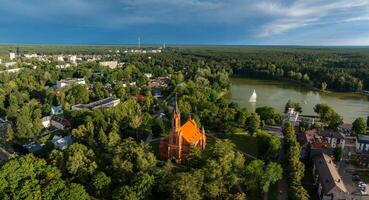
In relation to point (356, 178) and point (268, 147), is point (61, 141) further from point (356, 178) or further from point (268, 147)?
point (356, 178)

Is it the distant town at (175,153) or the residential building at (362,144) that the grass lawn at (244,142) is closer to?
the distant town at (175,153)

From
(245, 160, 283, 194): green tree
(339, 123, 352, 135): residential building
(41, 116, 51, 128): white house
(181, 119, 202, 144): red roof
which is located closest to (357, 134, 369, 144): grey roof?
(339, 123, 352, 135): residential building

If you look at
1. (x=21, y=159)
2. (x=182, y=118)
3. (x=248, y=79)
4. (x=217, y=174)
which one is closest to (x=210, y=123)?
(x=182, y=118)

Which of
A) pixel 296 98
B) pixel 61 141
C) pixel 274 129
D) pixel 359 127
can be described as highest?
pixel 359 127

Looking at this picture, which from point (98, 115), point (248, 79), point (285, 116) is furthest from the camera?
point (248, 79)

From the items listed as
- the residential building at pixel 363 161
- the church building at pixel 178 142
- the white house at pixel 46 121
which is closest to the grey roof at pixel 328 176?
the residential building at pixel 363 161

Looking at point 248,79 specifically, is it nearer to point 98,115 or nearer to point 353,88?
point 353,88

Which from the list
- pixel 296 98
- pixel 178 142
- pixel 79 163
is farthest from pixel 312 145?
pixel 296 98
